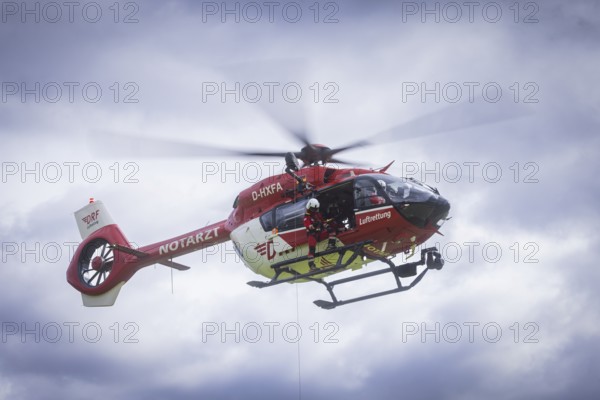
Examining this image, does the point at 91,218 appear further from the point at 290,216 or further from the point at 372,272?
Result: the point at 372,272

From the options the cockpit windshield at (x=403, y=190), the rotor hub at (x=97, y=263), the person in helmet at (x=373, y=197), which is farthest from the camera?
the rotor hub at (x=97, y=263)

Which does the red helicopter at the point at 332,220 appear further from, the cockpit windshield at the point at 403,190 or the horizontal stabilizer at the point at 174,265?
the horizontal stabilizer at the point at 174,265

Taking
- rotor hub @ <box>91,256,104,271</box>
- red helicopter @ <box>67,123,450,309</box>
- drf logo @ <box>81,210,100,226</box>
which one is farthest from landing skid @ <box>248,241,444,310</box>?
drf logo @ <box>81,210,100,226</box>

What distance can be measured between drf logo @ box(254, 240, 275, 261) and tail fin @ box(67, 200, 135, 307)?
567cm

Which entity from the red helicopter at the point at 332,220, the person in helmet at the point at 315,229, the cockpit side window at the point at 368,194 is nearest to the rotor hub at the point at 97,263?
the red helicopter at the point at 332,220

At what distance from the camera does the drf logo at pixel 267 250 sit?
21.6 meters

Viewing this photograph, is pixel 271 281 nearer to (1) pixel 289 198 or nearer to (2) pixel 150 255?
(1) pixel 289 198

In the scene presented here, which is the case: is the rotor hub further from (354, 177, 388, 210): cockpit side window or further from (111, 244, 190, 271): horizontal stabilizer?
(354, 177, 388, 210): cockpit side window

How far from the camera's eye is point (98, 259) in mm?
26641

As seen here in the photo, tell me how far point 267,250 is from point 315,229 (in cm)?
177

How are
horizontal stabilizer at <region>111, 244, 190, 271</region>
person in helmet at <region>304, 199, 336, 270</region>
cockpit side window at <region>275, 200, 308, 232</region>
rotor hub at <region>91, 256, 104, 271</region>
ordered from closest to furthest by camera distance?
person in helmet at <region>304, 199, 336, 270</region> → cockpit side window at <region>275, 200, 308, 232</region> → horizontal stabilizer at <region>111, 244, 190, 271</region> → rotor hub at <region>91, 256, 104, 271</region>

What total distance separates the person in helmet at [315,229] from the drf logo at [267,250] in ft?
4.02

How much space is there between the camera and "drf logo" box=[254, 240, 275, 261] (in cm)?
2158

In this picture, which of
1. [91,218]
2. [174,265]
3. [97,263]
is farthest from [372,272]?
[91,218]
